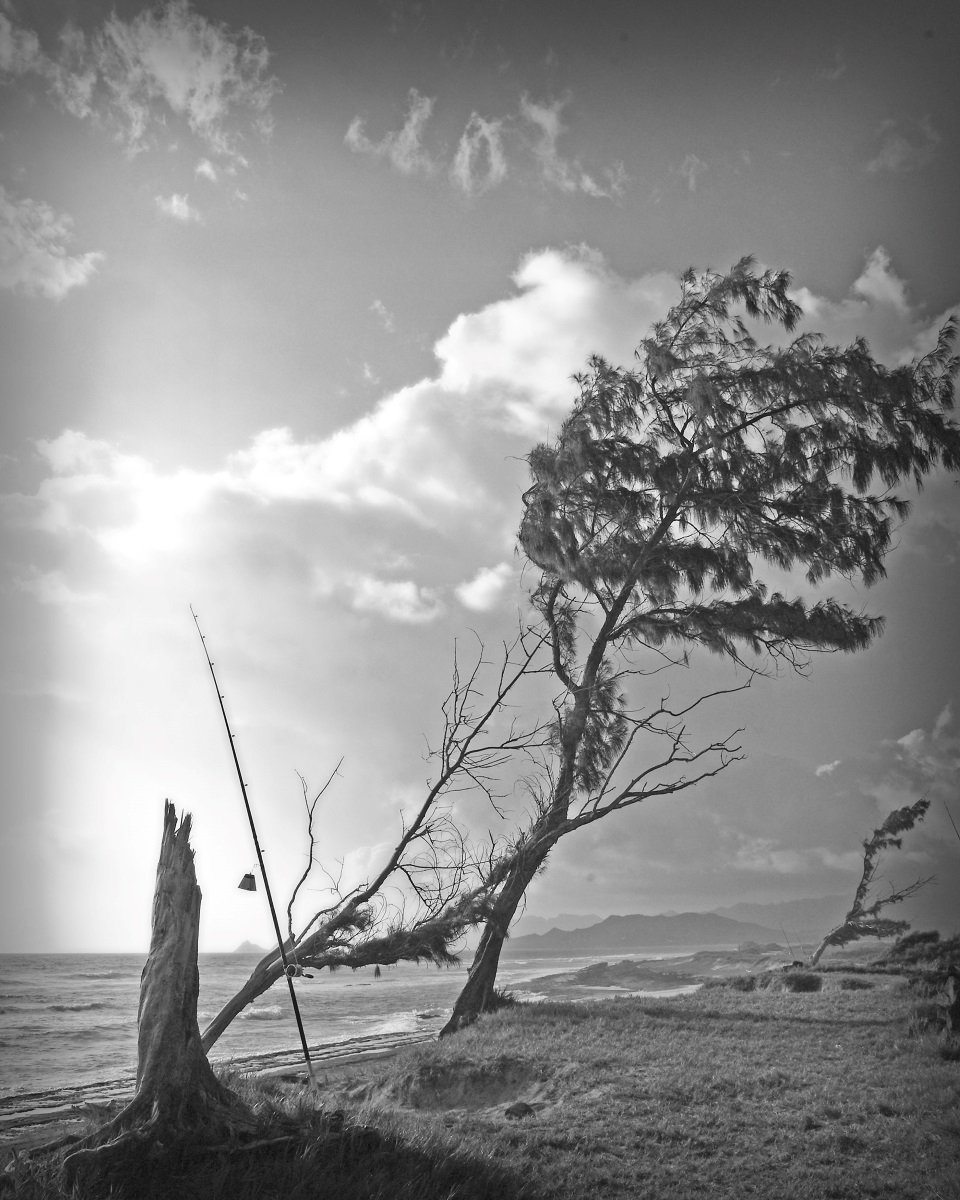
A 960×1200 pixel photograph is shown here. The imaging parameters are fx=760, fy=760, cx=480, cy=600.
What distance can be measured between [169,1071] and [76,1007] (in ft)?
93.1

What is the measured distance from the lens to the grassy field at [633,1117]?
16.6 feet

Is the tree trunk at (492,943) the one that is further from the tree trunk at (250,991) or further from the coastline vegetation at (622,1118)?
the tree trunk at (250,991)

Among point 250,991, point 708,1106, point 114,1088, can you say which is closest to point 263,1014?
point 114,1088

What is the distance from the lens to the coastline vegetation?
4969 millimetres

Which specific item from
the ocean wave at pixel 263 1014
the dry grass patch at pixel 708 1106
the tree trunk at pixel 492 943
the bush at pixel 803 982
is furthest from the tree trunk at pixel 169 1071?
the ocean wave at pixel 263 1014

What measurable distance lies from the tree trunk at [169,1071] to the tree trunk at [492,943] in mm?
7062

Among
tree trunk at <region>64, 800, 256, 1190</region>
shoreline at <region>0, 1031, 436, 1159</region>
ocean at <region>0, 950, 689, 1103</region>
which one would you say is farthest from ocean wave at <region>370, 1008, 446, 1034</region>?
tree trunk at <region>64, 800, 256, 1190</region>

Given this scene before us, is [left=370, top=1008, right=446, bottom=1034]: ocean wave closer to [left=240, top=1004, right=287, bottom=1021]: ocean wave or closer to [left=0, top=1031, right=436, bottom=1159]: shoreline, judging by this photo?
[left=0, top=1031, right=436, bottom=1159]: shoreline

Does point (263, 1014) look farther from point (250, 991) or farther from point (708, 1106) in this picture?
point (708, 1106)

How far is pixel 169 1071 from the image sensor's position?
207 inches

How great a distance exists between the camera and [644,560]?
1344 cm

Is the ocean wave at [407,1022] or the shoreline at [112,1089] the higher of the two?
the shoreline at [112,1089]

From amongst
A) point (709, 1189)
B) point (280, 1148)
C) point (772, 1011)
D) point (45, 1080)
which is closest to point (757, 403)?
point (772, 1011)

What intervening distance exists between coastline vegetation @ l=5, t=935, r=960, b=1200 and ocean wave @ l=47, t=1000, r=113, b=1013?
75.5 ft
